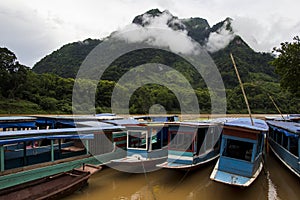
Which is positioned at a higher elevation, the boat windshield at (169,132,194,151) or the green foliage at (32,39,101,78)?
the green foliage at (32,39,101,78)

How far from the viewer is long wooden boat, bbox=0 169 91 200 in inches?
255

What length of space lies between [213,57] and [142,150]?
62.1m

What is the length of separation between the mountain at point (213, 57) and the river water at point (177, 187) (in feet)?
111

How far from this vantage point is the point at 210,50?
71.9 m

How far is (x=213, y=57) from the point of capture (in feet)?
222

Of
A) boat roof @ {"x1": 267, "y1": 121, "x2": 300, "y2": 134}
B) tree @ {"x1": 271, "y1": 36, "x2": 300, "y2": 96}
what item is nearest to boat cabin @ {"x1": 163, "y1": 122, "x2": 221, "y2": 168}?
boat roof @ {"x1": 267, "y1": 121, "x2": 300, "y2": 134}

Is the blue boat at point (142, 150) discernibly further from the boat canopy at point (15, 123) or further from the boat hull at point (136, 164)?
the boat canopy at point (15, 123)

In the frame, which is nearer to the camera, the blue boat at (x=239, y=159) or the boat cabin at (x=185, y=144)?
the blue boat at (x=239, y=159)

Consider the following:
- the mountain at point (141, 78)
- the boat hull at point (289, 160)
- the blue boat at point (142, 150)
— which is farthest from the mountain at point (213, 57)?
the boat hull at point (289, 160)

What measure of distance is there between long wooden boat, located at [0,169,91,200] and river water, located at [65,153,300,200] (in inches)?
23.7

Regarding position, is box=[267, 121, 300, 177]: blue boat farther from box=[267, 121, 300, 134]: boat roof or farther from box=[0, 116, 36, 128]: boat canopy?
box=[0, 116, 36, 128]: boat canopy

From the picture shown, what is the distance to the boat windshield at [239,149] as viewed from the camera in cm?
846

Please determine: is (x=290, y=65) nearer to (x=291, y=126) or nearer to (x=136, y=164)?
(x=291, y=126)

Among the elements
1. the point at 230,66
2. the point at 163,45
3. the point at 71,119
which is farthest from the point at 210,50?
the point at 71,119
